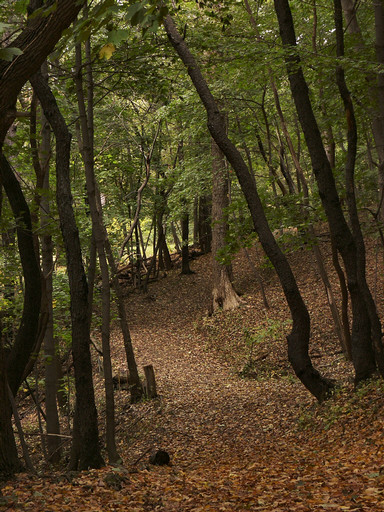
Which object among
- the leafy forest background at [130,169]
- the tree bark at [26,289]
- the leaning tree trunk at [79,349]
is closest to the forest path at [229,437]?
the leaning tree trunk at [79,349]

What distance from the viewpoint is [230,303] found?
1725cm

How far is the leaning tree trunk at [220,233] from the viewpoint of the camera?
16.9 m

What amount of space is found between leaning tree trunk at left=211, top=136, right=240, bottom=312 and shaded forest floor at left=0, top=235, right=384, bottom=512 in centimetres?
50

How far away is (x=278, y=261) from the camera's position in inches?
319

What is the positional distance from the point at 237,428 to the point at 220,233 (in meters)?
9.09

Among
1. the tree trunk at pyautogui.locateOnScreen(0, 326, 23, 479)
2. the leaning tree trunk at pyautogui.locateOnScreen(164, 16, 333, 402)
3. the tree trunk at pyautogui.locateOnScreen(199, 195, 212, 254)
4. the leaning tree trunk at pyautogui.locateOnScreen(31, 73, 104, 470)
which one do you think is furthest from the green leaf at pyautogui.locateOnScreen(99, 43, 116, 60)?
the tree trunk at pyautogui.locateOnScreen(199, 195, 212, 254)

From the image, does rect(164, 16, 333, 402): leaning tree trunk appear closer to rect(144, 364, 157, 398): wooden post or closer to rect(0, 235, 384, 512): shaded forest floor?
rect(0, 235, 384, 512): shaded forest floor

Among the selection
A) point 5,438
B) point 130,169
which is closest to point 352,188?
point 5,438

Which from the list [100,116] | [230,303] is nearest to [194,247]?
[230,303]

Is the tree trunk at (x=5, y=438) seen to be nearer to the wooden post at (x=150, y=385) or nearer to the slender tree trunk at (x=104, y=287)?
the slender tree trunk at (x=104, y=287)

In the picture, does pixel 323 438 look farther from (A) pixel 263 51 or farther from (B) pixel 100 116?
(B) pixel 100 116

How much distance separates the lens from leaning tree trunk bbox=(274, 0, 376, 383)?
774 cm

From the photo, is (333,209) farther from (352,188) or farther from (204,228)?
(204,228)

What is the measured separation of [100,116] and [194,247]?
554 inches
